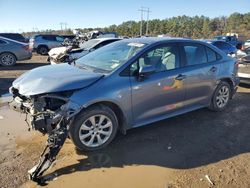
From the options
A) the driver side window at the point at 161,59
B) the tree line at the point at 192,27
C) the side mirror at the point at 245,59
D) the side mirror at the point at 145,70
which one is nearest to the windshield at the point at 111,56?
the driver side window at the point at 161,59

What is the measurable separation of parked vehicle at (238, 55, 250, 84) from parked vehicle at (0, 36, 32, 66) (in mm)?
10211

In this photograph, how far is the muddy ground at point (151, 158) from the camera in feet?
12.5

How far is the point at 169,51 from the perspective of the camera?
17.7 ft

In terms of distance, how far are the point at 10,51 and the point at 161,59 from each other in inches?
443

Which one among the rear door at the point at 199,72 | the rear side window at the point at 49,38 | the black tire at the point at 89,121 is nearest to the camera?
the black tire at the point at 89,121

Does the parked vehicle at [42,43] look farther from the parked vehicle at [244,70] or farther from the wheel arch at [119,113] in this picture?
the wheel arch at [119,113]

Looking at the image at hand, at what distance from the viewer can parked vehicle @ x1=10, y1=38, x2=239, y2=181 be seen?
4.18 m

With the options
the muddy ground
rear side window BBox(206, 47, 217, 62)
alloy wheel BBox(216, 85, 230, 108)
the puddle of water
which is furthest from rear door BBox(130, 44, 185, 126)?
the puddle of water

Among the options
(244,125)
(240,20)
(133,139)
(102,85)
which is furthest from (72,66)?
(240,20)

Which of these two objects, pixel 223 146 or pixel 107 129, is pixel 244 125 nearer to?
pixel 223 146

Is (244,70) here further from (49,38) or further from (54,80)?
(49,38)

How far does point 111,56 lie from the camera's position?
5289 mm

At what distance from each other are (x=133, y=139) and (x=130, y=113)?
53cm

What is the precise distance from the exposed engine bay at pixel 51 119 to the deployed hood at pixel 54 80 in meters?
0.11
